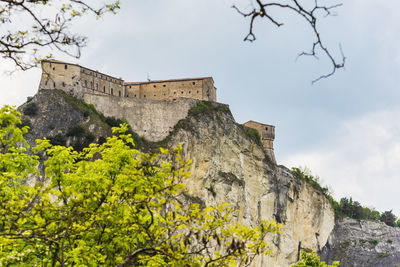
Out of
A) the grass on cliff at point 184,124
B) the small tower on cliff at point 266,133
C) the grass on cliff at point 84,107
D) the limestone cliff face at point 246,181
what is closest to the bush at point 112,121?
the grass on cliff at point 84,107

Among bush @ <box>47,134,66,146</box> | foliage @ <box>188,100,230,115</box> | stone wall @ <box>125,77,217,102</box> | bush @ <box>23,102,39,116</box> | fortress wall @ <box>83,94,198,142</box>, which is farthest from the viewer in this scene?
stone wall @ <box>125,77,217,102</box>

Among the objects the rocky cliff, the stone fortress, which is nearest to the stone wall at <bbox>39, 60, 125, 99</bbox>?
the stone fortress

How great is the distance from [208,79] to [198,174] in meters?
14.3

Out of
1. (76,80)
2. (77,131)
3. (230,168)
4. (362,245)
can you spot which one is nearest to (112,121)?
(77,131)

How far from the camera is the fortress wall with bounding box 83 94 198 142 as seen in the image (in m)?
48.2

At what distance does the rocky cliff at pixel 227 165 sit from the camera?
4534cm

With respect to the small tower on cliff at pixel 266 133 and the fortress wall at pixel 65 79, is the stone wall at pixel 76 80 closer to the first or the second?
the fortress wall at pixel 65 79

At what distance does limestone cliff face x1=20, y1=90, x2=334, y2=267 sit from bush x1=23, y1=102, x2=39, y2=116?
414 millimetres

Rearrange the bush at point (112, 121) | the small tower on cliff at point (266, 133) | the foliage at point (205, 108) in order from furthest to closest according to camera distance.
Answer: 1. the small tower on cliff at point (266, 133)
2. the foliage at point (205, 108)
3. the bush at point (112, 121)

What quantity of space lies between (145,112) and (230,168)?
1081 centimetres

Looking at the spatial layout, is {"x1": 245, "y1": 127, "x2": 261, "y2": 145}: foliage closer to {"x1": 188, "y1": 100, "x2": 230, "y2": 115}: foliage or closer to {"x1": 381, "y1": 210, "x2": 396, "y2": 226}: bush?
{"x1": 188, "y1": 100, "x2": 230, "y2": 115}: foliage

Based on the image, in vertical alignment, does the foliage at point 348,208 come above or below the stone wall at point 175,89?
below

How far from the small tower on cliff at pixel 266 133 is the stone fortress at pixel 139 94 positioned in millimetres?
858

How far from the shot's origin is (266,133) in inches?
2264
